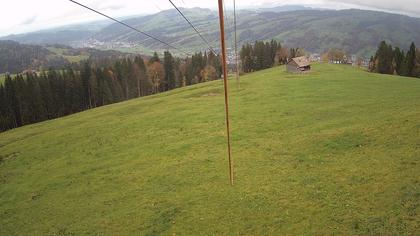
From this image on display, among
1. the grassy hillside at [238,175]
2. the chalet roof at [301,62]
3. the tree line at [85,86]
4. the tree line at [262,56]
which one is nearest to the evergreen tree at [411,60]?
the chalet roof at [301,62]

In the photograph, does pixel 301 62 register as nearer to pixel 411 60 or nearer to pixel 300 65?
pixel 300 65

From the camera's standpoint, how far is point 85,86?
114 metres

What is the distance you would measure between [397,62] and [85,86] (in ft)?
346

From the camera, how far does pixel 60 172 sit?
36344 millimetres

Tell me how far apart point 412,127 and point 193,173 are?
21.1m

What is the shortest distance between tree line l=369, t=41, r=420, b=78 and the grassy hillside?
5881 centimetres

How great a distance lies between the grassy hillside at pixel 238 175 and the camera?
66.9 ft

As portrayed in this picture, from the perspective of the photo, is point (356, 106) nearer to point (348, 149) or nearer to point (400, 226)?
point (348, 149)

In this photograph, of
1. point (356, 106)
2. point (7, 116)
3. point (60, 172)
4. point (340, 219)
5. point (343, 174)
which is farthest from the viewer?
point (7, 116)

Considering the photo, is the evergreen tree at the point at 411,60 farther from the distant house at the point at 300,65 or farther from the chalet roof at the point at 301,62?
the chalet roof at the point at 301,62

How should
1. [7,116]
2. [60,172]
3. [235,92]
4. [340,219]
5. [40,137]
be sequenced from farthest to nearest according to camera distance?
1. [7,116]
2. [235,92]
3. [40,137]
4. [60,172]
5. [340,219]

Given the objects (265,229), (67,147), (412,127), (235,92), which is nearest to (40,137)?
(67,147)

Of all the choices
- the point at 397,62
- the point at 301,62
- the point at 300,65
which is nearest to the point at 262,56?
the point at 397,62

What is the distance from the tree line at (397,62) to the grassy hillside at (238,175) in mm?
58814
